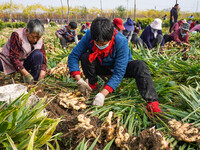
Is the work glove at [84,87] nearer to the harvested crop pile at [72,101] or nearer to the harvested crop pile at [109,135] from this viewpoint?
the harvested crop pile at [72,101]

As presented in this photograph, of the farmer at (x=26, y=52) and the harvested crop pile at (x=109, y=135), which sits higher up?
the farmer at (x=26, y=52)

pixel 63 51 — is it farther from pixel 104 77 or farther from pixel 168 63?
pixel 168 63

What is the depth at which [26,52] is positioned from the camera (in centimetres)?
220

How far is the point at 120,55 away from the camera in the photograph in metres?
1.68

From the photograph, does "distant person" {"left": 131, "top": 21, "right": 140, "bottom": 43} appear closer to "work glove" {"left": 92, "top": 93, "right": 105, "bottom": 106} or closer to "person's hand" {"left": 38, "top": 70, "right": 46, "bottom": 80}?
"person's hand" {"left": 38, "top": 70, "right": 46, "bottom": 80}

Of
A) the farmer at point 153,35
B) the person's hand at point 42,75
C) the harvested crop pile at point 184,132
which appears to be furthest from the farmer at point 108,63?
the farmer at point 153,35

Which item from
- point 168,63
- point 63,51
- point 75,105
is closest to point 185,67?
point 168,63

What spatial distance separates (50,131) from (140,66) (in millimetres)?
1012

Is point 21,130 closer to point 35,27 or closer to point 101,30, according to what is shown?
point 101,30

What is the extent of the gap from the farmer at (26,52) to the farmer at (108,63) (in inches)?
22.6

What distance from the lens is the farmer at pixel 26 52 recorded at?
2.01m

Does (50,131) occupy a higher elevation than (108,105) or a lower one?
higher

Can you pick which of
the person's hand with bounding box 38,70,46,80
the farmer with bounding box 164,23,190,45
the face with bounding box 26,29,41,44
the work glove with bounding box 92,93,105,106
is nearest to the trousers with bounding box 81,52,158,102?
the work glove with bounding box 92,93,105,106

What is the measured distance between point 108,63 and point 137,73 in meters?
0.36
